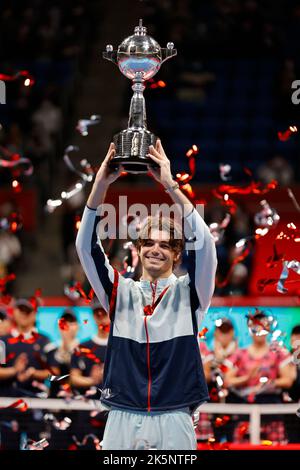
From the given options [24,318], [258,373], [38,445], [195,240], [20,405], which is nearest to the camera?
[195,240]

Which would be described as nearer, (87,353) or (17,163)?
(87,353)

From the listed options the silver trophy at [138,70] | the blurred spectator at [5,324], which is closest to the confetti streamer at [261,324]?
the silver trophy at [138,70]

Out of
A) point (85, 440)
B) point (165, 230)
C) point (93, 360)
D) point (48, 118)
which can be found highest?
point (48, 118)

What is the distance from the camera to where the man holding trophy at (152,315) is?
4.18 m

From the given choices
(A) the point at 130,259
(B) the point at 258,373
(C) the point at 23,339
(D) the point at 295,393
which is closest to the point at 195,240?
(A) the point at 130,259

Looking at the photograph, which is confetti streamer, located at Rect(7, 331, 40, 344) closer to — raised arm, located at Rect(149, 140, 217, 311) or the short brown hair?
the short brown hair

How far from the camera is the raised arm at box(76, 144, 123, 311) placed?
4.24 meters

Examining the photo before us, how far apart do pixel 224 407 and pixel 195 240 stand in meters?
2.59

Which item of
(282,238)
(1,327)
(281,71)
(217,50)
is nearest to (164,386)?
(282,238)

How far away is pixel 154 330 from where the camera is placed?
4301mm

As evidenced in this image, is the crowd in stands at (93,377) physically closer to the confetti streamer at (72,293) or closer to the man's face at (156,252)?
the confetti streamer at (72,293)

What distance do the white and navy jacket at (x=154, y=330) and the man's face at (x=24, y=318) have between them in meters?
3.00

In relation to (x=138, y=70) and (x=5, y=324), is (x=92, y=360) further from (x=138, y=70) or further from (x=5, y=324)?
(x=138, y=70)

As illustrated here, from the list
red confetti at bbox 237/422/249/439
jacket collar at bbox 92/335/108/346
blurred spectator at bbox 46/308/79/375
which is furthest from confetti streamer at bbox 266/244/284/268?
blurred spectator at bbox 46/308/79/375
